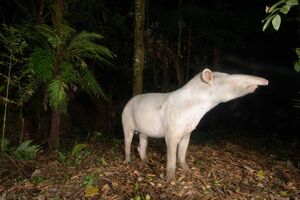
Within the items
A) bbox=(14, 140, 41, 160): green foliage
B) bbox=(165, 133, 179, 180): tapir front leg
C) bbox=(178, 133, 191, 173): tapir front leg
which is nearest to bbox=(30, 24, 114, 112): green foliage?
bbox=(14, 140, 41, 160): green foliage

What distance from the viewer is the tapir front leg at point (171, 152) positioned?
17.0 ft

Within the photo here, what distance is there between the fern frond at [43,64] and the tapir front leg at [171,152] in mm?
1978

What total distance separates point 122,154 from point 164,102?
175cm

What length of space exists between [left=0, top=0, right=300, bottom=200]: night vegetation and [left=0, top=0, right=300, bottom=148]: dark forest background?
0.04 metres

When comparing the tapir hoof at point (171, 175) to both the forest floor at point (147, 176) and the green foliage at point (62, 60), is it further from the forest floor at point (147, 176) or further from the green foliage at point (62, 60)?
the green foliage at point (62, 60)

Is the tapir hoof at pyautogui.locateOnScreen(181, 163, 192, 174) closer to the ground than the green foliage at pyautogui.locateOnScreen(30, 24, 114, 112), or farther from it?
closer to the ground

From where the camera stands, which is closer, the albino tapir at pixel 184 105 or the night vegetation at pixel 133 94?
the albino tapir at pixel 184 105

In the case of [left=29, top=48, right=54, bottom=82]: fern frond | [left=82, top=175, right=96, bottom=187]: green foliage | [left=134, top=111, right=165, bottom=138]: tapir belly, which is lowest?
[left=82, top=175, right=96, bottom=187]: green foliage

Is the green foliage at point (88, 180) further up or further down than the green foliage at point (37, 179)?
further up

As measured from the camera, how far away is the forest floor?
5.14 metres

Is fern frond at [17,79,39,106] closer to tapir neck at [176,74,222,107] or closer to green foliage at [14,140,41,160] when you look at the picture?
green foliage at [14,140,41,160]

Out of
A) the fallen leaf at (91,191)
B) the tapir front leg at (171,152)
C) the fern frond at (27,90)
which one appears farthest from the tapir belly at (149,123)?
the fern frond at (27,90)

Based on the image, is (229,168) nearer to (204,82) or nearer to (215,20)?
(204,82)

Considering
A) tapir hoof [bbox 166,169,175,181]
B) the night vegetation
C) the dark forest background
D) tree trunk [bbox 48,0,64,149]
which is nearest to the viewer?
tapir hoof [bbox 166,169,175,181]
